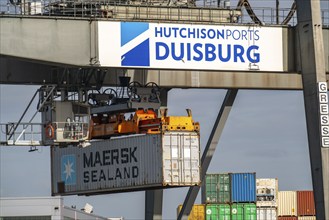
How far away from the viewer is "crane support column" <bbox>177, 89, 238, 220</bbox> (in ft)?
201

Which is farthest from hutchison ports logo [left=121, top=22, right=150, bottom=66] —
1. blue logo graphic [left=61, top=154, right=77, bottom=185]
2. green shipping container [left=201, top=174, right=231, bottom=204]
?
green shipping container [left=201, top=174, right=231, bottom=204]

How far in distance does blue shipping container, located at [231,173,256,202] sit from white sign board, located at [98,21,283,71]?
37227 mm

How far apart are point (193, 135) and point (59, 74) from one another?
699cm

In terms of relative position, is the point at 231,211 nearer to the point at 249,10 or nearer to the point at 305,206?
the point at 305,206

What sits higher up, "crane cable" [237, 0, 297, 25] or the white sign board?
"crane cable" [237, 0, 297, 25]

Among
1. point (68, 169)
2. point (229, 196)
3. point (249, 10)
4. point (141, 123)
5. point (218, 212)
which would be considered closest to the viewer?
point (249, 10)

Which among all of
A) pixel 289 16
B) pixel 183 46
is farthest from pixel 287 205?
pixel 183 46

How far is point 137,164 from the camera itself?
57.4 metres

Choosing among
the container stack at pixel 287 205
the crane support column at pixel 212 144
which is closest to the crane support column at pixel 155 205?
the crane support column at pixel 212 144

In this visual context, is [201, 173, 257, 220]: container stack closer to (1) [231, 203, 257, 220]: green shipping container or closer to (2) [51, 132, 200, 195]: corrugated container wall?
→ (1) [231, 203, 257, 220]: green shipping container

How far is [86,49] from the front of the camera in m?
48.8

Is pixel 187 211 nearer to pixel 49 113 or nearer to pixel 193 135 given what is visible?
pixel 193 135

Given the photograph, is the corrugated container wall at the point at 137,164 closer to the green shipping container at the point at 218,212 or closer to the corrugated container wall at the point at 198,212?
the green shipping container at the point at 218,212

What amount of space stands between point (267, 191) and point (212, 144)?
31.9m
